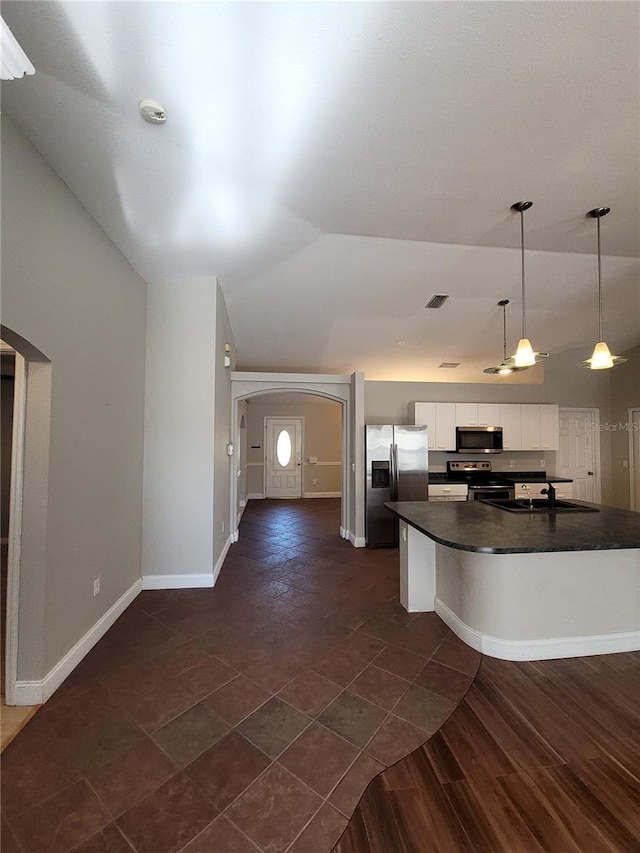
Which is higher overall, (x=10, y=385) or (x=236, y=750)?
(x=10, y=385)

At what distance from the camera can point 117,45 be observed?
1369mm

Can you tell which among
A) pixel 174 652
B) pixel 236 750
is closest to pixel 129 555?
pixel 174 652

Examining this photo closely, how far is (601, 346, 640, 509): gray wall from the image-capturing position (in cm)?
587

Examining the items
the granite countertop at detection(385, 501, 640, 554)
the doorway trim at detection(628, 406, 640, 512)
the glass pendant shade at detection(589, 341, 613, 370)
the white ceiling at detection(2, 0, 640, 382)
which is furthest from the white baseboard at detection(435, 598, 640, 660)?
the doorway trim at detection(628, 406, 640, 512)

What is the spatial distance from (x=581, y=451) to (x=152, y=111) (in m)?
7.54

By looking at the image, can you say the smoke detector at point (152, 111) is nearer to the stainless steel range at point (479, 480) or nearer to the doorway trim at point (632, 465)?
the stainless steel range at point (479, 480)

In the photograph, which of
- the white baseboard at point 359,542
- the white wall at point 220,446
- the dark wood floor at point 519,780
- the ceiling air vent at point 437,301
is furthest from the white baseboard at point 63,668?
the ceiling air vent at point 437,301

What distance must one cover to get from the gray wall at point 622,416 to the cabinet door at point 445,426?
10.4 ft

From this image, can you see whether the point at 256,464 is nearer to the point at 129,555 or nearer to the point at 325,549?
the point at 325,549

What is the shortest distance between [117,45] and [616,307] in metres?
5.76

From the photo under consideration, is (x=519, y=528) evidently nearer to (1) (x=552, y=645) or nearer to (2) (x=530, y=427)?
(1) (x=552, y=645)

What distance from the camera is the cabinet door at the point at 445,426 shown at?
5.51 meters

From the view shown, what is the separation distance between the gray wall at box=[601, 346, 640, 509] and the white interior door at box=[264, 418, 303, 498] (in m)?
6.35

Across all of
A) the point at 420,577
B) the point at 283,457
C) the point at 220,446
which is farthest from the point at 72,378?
the point at 283,457
